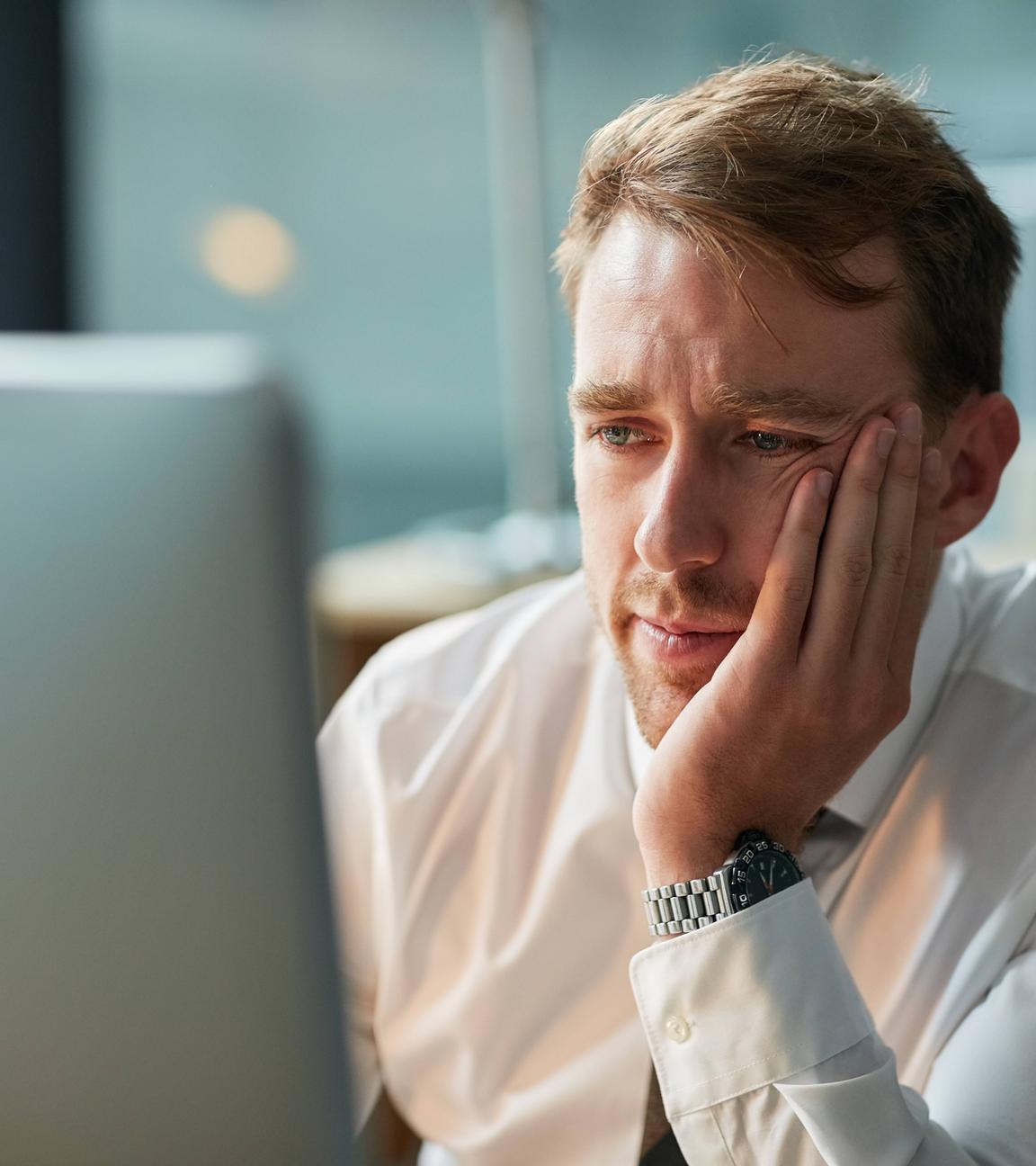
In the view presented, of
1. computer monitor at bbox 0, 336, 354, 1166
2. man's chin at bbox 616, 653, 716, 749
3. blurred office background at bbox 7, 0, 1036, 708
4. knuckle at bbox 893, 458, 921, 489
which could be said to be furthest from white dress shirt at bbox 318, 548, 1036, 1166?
blurred office background at bbox 7, 0, 1036, 708

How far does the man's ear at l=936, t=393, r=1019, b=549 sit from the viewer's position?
3.80ft

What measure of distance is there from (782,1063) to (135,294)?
337 centimetres

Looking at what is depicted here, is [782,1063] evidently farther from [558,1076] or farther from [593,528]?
[593,528]

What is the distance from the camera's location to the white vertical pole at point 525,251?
274cm

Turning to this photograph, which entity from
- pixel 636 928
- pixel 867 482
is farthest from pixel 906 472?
pixel 636 928

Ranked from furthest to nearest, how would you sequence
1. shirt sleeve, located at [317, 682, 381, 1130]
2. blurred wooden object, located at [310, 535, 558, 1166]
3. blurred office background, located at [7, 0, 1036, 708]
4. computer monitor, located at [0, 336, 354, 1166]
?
blurred office background, located at [7, 0, 1036, 708]
blurred wooden object, located at [310, 535, 558, 1166]
shirt sleeve, located at [317, 682, 381, 1130]
computer monitor, located at [0, 336, 354, 1166]

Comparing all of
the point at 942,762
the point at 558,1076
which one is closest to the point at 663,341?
the point at 942,762

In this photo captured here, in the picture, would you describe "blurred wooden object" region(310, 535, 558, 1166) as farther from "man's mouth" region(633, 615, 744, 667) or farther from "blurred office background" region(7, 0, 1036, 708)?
"man's mouth" region(633, 615, 744, 667)

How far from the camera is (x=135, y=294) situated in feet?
12.4

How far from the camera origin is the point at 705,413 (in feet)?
3.32

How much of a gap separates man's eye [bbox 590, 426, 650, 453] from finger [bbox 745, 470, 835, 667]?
137 millimetres

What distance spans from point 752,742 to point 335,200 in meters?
3.02

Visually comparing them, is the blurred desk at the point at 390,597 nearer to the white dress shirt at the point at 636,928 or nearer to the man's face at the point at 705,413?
the white dress shirt at the point at 636,928

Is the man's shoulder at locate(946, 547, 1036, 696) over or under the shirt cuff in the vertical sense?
over
